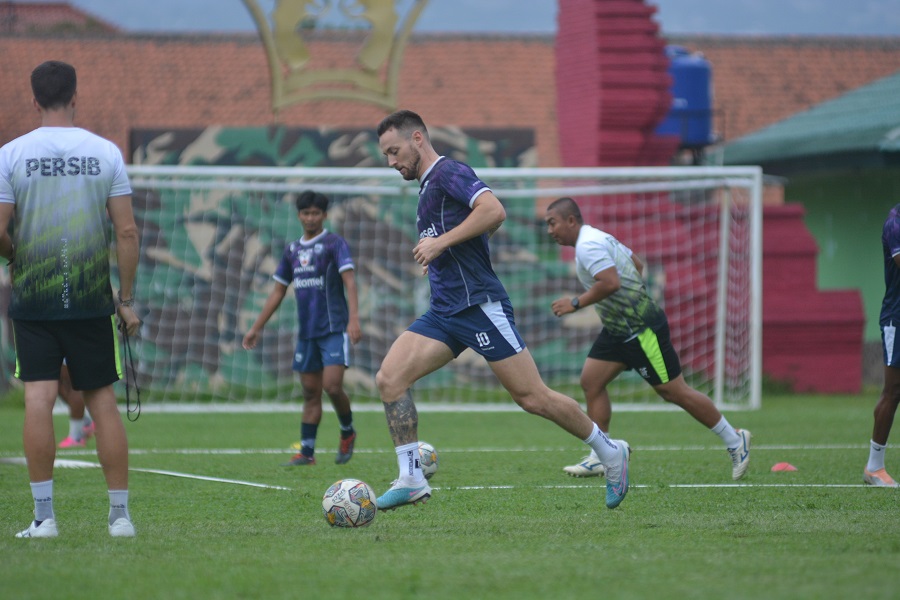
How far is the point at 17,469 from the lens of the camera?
Answer: 9469 mm

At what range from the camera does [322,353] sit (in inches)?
399

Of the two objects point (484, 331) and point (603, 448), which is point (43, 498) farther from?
point (603, 448)

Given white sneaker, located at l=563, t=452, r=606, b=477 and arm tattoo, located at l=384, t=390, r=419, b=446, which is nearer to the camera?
arm tattoo, located at l=384, t=390, r=419, b=446

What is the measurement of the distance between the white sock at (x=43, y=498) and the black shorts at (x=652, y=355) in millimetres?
4283

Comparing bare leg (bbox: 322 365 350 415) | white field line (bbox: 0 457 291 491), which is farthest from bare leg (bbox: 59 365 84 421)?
bare leg (bbox: 322 365 350 415)

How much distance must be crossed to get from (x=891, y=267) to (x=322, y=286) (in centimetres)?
435

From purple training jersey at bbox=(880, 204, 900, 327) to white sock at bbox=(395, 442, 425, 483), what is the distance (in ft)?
11.1

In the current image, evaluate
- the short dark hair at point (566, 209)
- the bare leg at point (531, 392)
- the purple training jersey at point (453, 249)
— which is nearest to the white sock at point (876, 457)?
the short dark hair at point (566, 209)

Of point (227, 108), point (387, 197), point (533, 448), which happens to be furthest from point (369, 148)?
point (227, 108)

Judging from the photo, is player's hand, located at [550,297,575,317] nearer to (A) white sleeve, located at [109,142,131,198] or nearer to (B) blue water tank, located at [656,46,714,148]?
(A) white sleeve, located at [109,142,131,198]

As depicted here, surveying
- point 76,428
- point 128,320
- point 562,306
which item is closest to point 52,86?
point 128,320

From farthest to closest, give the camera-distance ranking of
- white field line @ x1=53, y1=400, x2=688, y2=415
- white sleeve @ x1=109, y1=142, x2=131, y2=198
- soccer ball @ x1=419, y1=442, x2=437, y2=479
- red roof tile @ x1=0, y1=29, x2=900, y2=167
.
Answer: red roof tile @ x1=0, y1=29, x2=900, y2=167 < white field line @ x1=53, y1=400, x2=688, y2=415 < soccer ball @ x1=419, y1=442, x2=437, y2=479 < white sleeve @ x1=109, y1=142, x2=131, y2=198

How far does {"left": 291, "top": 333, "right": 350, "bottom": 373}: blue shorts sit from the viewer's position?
10.1 meters

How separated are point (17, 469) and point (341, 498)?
4062mm
